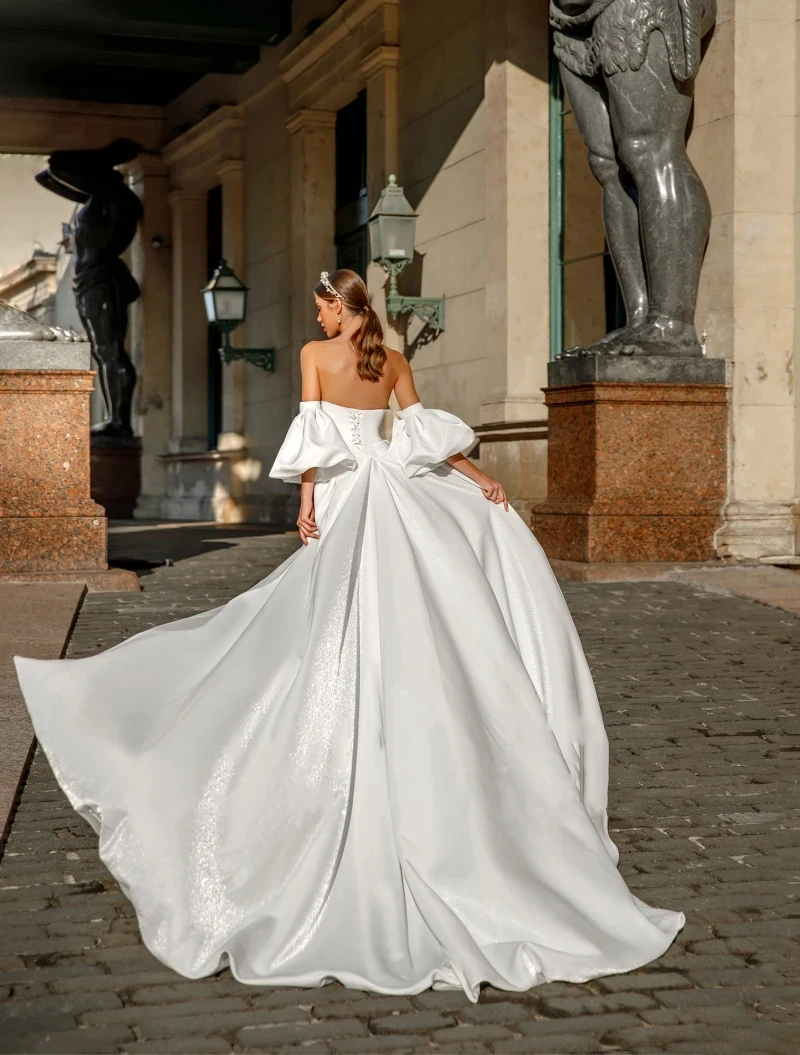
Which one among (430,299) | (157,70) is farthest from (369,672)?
(157,70)

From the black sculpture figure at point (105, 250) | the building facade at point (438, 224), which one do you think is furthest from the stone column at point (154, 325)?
the black sculpture figure at point (105, 250)

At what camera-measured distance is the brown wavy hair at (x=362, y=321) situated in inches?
164

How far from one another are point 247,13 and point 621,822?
1591 centimetres

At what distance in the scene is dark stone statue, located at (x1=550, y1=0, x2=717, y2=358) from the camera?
31.8ft

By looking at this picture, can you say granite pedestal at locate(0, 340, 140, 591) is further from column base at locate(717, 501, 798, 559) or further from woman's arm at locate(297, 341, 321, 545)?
woman's arm at locate(297, 341, 321, 545)

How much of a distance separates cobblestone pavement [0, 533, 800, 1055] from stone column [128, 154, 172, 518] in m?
19.2

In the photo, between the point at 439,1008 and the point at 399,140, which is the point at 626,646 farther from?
the point at 399,140

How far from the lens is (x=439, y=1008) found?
2887 millimetres

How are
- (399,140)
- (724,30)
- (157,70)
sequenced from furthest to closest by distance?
1. (157,70)
2. (399,140)
3. (724,30)

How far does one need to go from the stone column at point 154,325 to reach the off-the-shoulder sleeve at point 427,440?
2024cm

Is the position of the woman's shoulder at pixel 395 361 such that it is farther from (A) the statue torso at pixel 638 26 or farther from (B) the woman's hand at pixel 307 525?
(A) the statue torso at pixel 638 26

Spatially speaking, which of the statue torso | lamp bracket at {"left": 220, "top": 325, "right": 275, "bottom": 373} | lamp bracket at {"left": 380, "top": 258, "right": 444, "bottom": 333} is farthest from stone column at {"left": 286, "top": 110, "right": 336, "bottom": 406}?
the statue torso

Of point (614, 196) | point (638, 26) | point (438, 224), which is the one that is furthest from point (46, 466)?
point (438, 224)

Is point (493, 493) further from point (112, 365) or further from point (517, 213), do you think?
point (112, 365)
